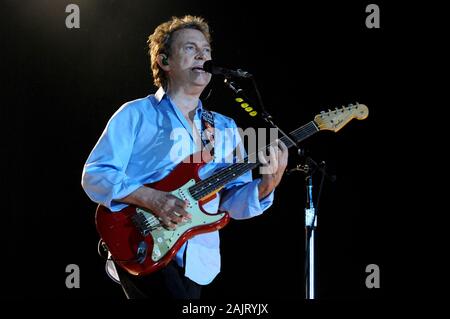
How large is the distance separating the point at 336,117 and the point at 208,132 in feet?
2.12

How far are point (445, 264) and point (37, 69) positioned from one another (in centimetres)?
294

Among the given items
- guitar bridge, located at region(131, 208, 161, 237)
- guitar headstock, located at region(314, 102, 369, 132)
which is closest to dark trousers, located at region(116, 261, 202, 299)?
guitar bridge, located at region(131, 208, 161, 237)

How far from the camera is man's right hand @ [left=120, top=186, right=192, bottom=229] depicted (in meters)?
2.50

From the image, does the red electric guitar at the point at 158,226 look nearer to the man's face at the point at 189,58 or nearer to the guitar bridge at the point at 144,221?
the guitar bridge at the point at 144,221

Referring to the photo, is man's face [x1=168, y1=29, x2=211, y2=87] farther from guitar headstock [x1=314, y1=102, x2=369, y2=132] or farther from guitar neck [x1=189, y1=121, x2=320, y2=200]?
guitar headstock [x1=314, y1=102, x2=369, y2=132]

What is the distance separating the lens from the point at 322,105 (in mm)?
3830

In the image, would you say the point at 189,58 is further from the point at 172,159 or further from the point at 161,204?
the point at 161,204

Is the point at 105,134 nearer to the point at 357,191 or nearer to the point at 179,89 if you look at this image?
the point at 179,89

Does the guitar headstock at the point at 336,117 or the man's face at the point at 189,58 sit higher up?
the man's face at the point at 189,58

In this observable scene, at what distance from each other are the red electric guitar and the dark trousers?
0.14 feet

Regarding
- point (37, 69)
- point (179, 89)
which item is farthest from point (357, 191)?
point (37, 69)

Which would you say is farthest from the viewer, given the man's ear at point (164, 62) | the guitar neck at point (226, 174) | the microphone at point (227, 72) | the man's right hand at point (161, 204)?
the man's ear at point (164, 62)

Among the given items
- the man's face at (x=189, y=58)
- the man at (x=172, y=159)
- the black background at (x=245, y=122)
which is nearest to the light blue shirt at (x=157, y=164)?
the man at (x=172, y=159)

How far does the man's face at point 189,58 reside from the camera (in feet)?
9.37
